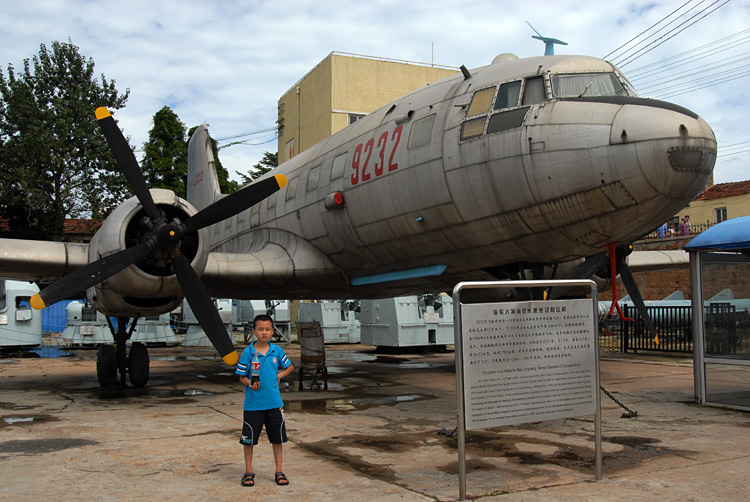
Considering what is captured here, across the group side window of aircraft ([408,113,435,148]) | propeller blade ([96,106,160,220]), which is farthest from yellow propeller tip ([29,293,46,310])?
side window of aircraft ([408,113,435,148])

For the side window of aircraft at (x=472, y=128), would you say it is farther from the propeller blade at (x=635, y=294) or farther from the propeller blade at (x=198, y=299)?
the propeller blade at (x=198, y=299)

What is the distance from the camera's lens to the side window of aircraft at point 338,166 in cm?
1114

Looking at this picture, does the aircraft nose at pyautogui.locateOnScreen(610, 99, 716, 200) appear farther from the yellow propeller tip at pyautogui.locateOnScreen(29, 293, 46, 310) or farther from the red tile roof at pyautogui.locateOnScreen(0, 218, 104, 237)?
the red tile roof at pyautogui.locateOnScreen(0, 218, 104, 237)

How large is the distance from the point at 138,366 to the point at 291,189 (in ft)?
14.9

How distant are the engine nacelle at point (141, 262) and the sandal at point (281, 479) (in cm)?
541

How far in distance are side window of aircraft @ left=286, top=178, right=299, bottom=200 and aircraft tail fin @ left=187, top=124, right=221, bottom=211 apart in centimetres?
647

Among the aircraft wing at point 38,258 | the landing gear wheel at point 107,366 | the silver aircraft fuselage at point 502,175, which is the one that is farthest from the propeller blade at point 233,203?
the landing gear wheel at point 107,366

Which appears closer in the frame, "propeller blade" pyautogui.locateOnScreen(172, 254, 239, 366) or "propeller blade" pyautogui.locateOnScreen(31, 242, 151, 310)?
"propeller blade" pyautogui.locateOnScreen(31, 242, 151, 310)

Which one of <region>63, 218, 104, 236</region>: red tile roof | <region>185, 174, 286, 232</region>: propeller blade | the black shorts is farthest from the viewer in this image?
<region>63, 218, 104, 236</region>: red tile roof

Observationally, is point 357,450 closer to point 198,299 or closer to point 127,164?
point 198,299

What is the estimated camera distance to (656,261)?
16203 millimetres

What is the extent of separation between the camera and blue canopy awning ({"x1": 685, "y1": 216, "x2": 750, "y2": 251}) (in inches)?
350

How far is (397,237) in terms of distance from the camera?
9.90 m

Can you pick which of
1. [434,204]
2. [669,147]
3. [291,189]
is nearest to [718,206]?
[291,189]
